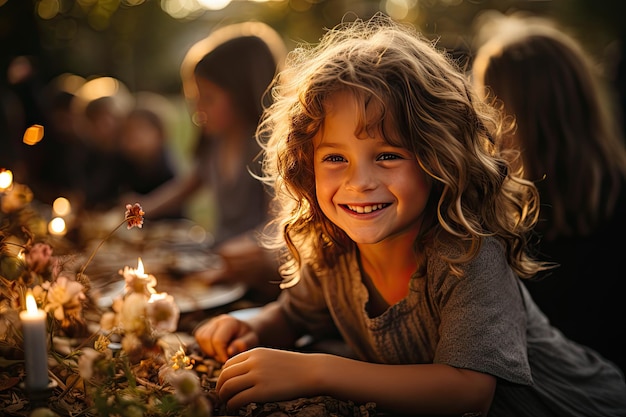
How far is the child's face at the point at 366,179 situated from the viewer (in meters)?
1.14

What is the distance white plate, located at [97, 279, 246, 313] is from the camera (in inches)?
66.9

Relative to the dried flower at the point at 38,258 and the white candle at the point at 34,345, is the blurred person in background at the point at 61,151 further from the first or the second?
the white candle at the point at 34,345

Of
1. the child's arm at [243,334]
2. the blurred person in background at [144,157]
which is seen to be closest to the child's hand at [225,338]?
the child's arm at [243,334]

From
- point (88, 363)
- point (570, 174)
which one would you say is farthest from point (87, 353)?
point (570, 174)

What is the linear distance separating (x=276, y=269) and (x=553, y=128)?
38.7 inches

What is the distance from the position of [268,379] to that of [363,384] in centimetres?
17

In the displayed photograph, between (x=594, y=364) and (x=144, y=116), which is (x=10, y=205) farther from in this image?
(x=144, y=116)

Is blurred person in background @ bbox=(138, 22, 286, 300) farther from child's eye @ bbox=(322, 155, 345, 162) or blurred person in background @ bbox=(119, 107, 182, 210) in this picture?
child's eye @ bbox=(322, 155, 345, 162)

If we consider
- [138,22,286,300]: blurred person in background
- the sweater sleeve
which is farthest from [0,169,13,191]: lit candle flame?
[138,22,286,300]: blurred person in background

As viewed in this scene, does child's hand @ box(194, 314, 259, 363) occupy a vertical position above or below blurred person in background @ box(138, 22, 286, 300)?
below

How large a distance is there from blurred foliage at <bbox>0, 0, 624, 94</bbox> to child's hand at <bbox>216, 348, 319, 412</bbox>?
286 centimetres

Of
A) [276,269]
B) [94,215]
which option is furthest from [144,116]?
[276,269]

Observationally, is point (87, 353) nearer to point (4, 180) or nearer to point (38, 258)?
point (38, 258)

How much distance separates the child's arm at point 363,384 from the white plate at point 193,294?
590mm
